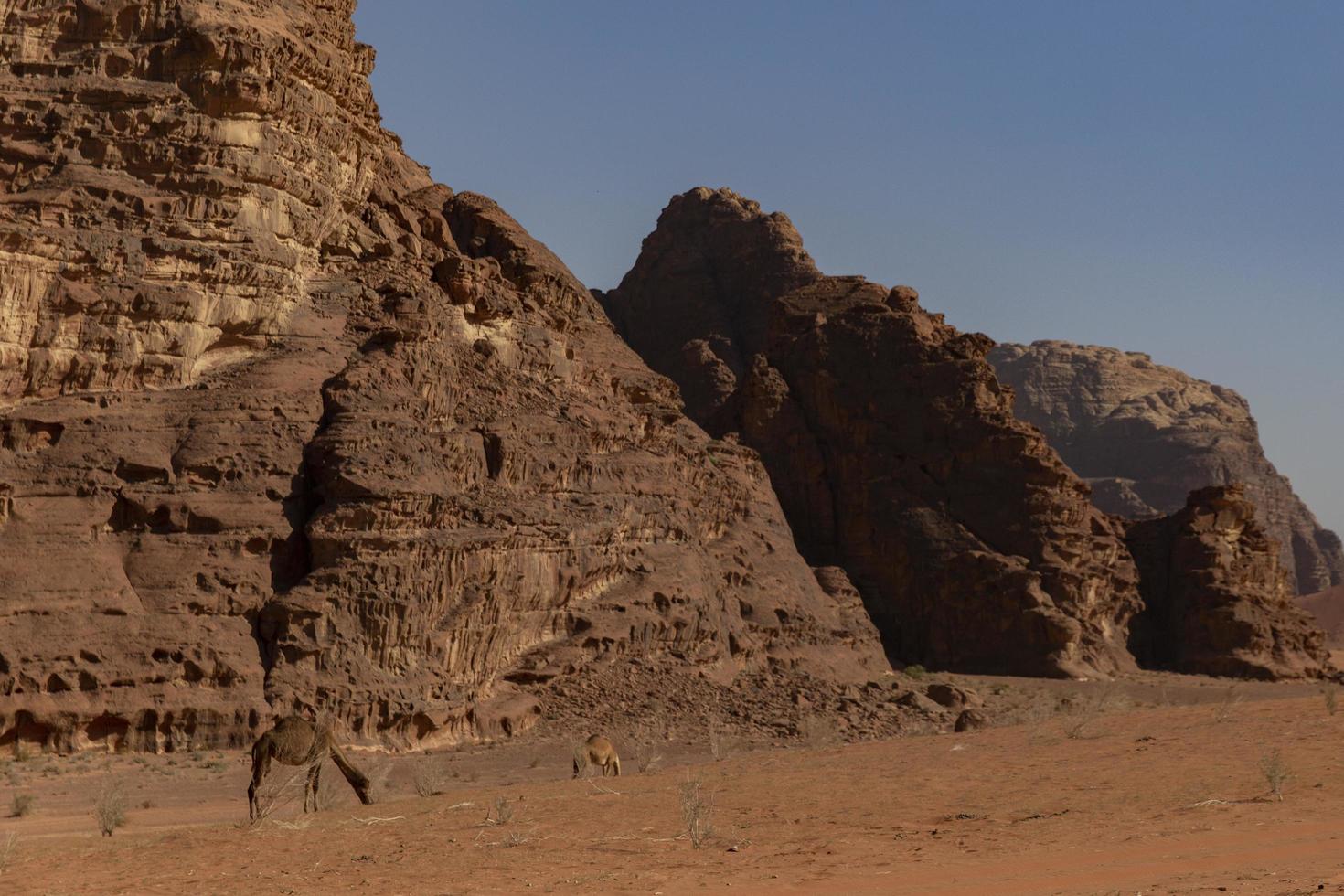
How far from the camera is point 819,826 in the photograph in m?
17.8

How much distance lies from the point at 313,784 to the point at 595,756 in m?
6.56

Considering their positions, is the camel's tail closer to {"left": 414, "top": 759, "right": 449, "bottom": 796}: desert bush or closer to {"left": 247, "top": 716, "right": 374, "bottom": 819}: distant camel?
{"left": 247, "top": 716, "right": 374, "bottom": 819}: distant camel

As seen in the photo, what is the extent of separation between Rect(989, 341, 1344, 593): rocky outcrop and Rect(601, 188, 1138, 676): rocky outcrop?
40.0 metres

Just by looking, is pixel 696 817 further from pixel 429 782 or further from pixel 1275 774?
pixel 429 782

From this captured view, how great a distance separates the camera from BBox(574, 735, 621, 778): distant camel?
27.3 m

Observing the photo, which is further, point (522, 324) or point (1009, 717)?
point (522, 324)

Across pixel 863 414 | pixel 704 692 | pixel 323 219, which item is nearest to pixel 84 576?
pixel 323 219

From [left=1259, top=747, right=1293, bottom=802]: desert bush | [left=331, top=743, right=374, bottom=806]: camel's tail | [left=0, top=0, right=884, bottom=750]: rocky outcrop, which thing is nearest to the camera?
[left=1259, top=747, right=1293, bottom=802]: desert bush

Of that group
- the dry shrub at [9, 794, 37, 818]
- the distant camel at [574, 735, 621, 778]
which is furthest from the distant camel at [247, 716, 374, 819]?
the distant camel at [574, 735, 621, 778]

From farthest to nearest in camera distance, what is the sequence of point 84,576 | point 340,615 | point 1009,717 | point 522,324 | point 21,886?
point 522,324, point 1009,717, point 340,615, point 84,576, point 21,886

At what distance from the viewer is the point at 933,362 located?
6988cm

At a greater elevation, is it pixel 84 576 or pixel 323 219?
pixel 323 219

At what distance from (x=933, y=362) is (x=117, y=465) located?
4408 cm

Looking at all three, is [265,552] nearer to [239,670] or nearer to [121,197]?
[239,670]
